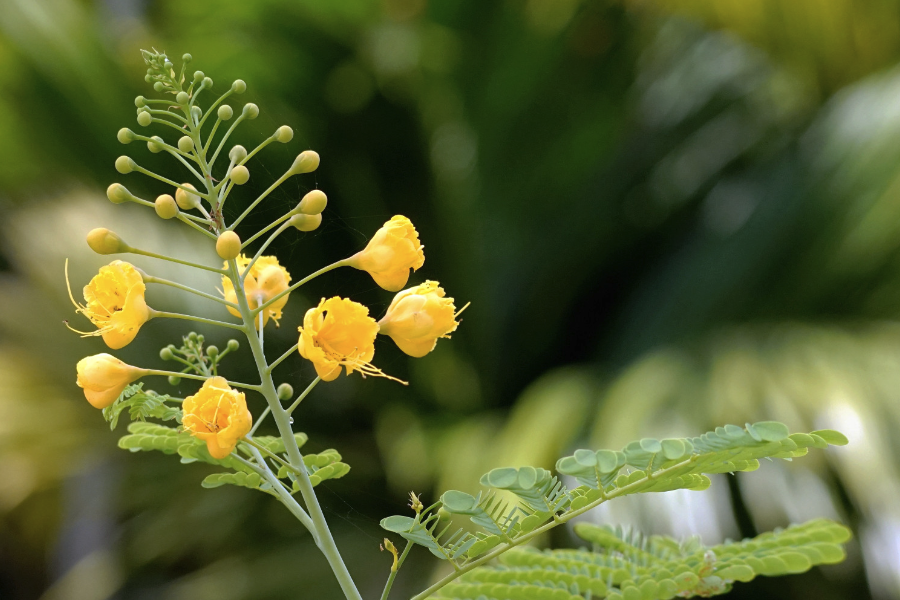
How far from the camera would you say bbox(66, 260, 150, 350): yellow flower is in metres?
0.55

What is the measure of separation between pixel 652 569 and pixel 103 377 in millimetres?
493

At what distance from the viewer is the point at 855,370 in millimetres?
1886

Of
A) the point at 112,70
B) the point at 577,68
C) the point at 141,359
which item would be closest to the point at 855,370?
the point at 577,68

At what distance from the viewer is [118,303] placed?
1.90 ft

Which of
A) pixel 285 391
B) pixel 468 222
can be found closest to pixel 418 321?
pixel 285 391

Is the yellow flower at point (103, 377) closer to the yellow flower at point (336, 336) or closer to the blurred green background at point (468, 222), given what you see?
the yellow flower at point (336, 336)

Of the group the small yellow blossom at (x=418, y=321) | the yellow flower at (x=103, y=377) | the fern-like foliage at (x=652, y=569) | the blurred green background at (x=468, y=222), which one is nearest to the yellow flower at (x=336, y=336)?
the small yellow blossom at (x=418, y=321)

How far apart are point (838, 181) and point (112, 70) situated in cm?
255

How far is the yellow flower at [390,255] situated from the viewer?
58 cm

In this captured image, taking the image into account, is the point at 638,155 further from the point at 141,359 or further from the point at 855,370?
the point at 141,359

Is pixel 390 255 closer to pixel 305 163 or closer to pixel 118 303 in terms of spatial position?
pixel 305 163

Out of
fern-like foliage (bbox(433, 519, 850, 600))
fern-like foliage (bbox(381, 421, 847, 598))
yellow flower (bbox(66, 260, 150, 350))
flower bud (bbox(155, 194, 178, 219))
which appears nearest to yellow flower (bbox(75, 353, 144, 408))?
yellow flower (bbox(66, 260, 150, 350))

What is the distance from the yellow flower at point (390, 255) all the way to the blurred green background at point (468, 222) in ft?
4.86

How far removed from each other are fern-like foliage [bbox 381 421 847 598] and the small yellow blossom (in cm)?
13
